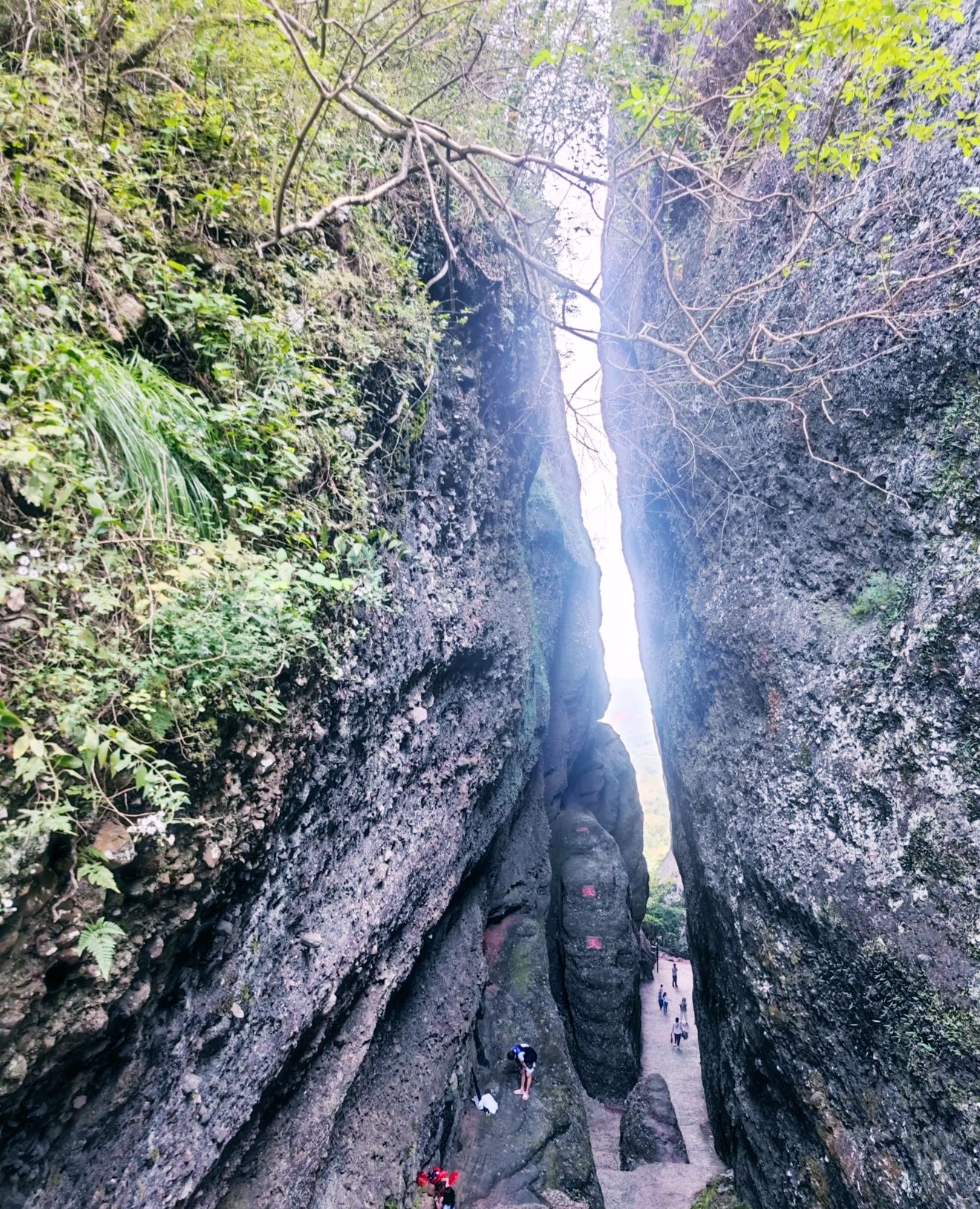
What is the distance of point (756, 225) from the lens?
300 inches

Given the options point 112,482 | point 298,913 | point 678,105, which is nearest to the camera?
point 112,482

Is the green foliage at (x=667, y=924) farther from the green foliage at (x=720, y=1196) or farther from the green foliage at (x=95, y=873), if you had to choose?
the green foliage at (x=95, y=873)

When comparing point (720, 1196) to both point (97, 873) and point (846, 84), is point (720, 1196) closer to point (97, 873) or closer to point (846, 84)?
point (97, 873)

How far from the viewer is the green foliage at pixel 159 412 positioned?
2484 mm

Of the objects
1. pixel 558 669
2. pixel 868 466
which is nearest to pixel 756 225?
pixel 868 466

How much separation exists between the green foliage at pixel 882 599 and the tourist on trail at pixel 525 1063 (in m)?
7.18

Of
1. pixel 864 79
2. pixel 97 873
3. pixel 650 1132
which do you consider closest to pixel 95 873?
pixel 97 873

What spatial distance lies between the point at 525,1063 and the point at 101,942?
795cm

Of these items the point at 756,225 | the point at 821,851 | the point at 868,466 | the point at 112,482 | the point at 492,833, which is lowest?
the point at 492,833

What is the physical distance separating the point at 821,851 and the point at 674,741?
14.8 ft

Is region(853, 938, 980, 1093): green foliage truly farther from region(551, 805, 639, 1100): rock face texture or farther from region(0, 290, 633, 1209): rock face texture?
region(551, 805, 639, 1100): rock face texture

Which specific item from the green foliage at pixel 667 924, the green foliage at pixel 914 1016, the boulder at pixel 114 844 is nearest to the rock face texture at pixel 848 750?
the green foliage at pixel 914 1016

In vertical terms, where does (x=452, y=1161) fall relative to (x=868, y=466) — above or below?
below

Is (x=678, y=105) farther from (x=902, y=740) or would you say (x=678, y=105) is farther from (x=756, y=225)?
(x=902, y=740)
